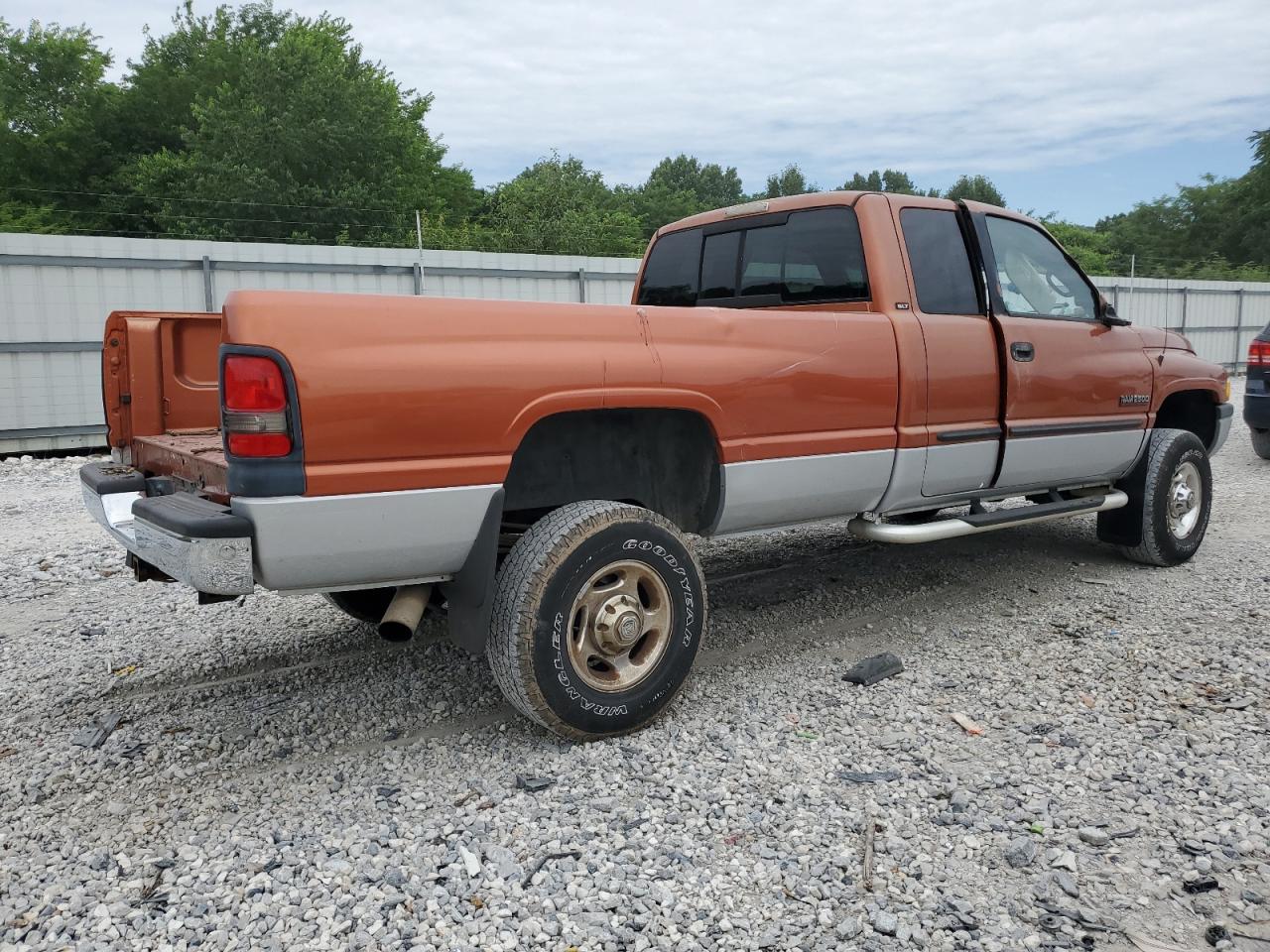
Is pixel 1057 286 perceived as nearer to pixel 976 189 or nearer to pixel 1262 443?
pixel 1262 443

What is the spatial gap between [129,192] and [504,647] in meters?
39.5

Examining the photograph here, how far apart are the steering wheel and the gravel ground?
5.53 feet

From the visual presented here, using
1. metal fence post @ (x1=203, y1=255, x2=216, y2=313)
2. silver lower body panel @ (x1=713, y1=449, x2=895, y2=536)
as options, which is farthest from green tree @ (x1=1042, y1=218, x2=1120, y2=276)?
silver lower body panel @ (x1=713, y1=449, x2=895, y2=536)

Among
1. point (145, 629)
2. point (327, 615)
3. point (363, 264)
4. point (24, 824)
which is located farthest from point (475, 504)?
point (363, 264)

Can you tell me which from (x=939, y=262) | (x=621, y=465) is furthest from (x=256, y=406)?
(x=939, y=262)

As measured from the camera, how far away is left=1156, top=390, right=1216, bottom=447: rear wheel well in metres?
6.29

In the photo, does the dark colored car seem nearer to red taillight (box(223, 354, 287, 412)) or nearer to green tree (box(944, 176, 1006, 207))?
red taillight (box(223, 354, 287, 412))

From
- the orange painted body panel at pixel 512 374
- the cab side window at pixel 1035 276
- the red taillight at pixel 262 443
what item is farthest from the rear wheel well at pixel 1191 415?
the red taillight at pixel 262 443

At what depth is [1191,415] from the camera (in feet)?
21.1

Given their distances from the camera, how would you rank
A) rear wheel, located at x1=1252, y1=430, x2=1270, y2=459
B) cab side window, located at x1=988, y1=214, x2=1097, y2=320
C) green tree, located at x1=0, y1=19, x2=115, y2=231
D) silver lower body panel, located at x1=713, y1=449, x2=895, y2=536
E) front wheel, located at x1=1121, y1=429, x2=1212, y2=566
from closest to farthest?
silver lower body panel, located at x1=713, y1=449, x2=895, y2=536 < cab side window, located at x1=988, y1=214, x2=1097, y2=320 < front wheel, located at x1=1121, y1=429, x2=1212, y2=566 < rear wheel, located at x1=1252, y1=430, x2=1270, y2=459 < green tree, located at x1=0, y1=19, x2=115, y2=231

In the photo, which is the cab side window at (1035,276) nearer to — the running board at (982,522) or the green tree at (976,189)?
the running board at (982,522)

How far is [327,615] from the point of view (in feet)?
16.8

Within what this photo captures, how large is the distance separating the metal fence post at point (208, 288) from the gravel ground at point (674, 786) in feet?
25.1

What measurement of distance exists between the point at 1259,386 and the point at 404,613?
9930mm
